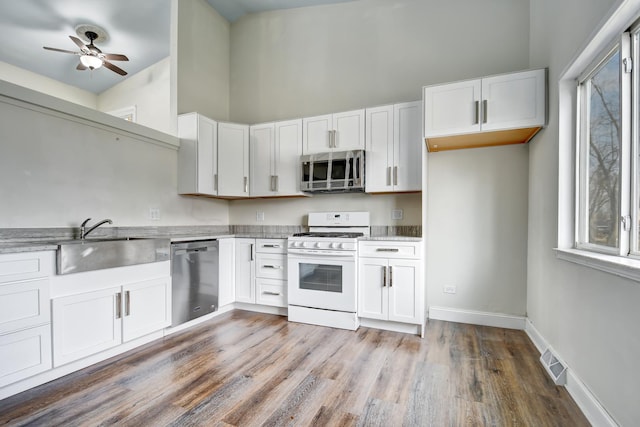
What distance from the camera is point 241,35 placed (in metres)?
4.52

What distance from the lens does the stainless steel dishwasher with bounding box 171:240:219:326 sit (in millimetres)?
2977

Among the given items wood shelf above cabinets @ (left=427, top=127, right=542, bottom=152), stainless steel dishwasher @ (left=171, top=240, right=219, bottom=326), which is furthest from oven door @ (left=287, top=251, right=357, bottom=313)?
wood shelf above cabinets @ (left=427, top=127, right=542, bottom=152)

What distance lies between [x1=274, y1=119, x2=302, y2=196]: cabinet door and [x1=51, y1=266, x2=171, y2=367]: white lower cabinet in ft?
5.43

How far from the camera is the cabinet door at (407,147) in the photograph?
3.15 m

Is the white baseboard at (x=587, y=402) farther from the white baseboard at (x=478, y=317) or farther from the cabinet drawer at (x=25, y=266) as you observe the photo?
the cabinet drawer at (x=25, y=266)

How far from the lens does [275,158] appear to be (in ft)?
12.6

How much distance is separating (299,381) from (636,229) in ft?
6.92

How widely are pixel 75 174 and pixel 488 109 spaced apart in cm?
369

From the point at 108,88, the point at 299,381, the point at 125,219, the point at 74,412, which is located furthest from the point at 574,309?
the point at 108,88

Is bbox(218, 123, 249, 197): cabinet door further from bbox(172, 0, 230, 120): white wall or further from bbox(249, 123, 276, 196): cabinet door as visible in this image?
bbox(172, 0, 230, 120): white wall

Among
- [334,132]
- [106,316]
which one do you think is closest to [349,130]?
[334,132]

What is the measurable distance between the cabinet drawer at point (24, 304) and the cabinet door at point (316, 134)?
2648mm

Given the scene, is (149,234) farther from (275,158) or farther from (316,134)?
(316,134)

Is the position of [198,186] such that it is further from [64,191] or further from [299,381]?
[299,381]
